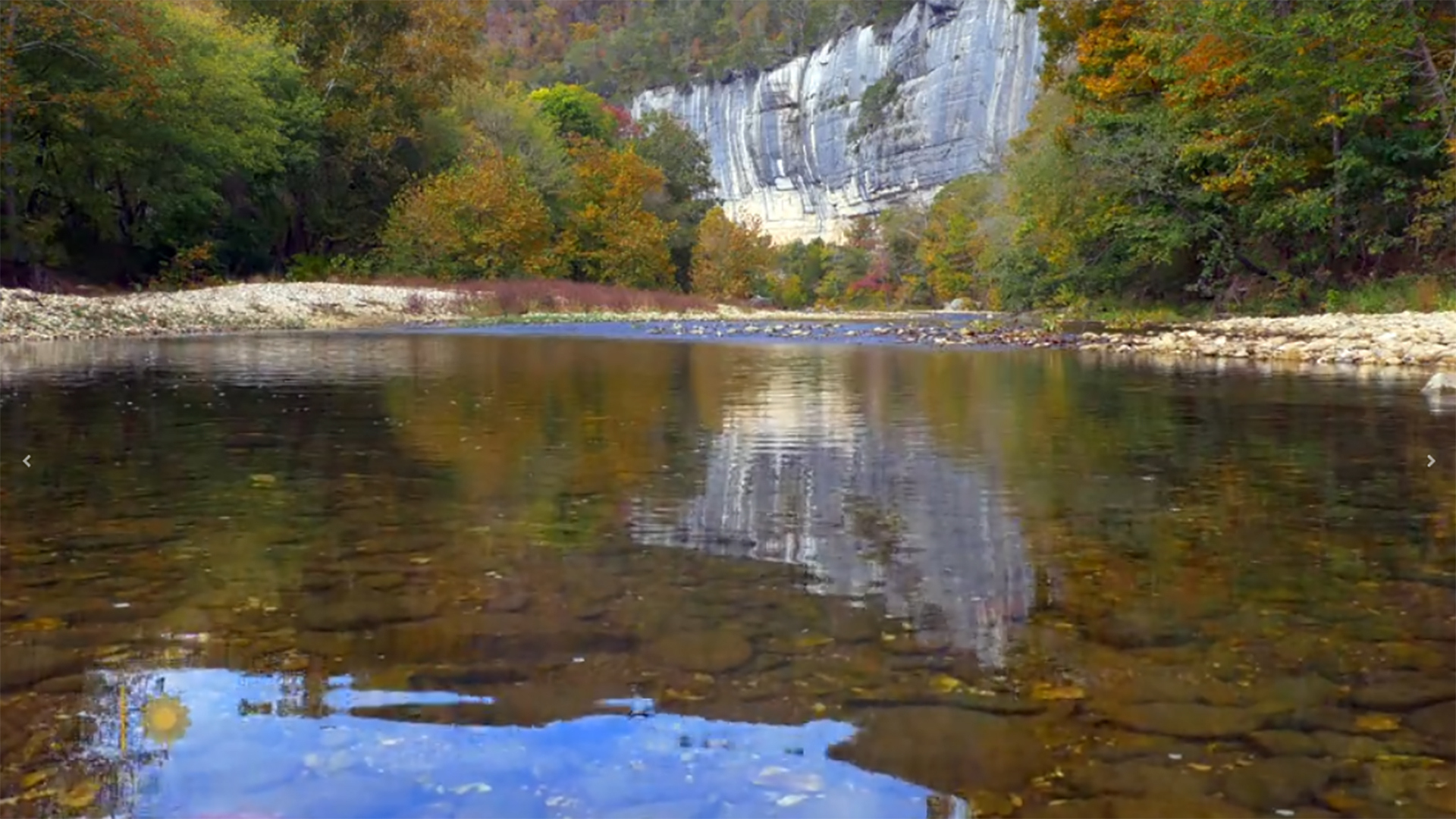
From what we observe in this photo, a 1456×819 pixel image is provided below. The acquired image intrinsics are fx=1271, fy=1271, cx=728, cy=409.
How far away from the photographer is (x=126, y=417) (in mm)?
10781

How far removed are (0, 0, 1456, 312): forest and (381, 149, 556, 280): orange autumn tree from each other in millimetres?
131

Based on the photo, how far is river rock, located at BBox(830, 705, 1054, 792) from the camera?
10.4ft

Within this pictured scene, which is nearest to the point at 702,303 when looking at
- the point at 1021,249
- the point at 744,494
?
the point at 1021,249

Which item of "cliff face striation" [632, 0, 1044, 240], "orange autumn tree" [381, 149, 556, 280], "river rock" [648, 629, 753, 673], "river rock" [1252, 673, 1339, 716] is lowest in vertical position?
"river rock" [1252, 673, 1339, 716]

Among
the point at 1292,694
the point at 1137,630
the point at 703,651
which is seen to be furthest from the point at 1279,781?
the point at 703,651

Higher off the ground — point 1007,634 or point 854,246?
point 854,246

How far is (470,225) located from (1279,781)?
50.5m

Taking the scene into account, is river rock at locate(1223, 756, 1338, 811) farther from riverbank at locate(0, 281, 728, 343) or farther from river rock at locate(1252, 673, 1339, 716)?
riverbank at locate(0, 281, 728, 343)

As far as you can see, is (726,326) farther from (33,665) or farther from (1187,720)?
(1187,720)

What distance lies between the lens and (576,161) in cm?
6700

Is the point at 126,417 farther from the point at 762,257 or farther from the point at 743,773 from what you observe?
the point at 762,257

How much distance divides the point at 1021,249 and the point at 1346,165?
1096cm

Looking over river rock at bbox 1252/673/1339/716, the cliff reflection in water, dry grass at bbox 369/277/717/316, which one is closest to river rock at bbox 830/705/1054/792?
the cliff reflection in water

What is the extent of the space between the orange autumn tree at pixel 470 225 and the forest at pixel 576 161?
0.13m
